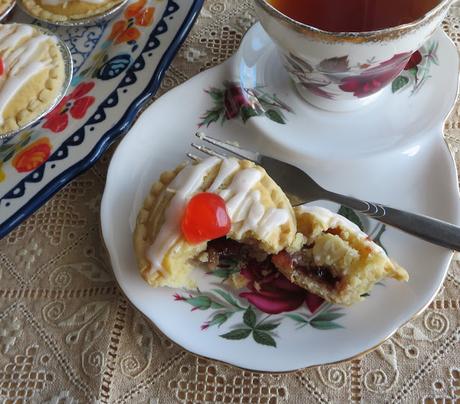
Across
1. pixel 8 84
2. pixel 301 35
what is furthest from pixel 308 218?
pixel 8 84

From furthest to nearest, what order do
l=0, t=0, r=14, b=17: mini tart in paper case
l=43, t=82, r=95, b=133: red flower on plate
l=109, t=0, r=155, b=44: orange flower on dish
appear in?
l=0, t=0, r=14, b=17: mini tart in paper case, l=109, t=0, r=155, b=44: orange flower on dish, l=43, t=82, r=95, b=133: red flower on plate

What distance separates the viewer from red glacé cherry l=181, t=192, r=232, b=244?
0.91 meters


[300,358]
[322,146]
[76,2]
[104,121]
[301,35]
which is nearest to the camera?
[300,358]

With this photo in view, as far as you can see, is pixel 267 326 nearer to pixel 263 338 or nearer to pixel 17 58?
pixel 263 338

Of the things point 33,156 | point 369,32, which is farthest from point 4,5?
point 369,32

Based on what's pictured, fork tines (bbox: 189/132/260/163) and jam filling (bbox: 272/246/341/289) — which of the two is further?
fork tines (bbox: 189/132/260/163)

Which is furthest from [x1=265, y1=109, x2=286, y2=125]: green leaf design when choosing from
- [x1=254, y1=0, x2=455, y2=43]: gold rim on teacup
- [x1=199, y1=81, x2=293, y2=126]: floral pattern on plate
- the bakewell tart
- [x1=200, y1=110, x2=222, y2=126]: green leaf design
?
the bakewell tart

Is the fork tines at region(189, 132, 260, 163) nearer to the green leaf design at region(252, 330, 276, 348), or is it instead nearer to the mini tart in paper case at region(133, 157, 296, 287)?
the mini tart in paper case at region(133, 157, 296, 287)

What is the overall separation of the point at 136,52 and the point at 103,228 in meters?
0.51

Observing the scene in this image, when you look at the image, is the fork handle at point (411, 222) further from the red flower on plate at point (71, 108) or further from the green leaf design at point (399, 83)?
the red flower on plate at point (71, 108)

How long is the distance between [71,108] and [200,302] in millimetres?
590

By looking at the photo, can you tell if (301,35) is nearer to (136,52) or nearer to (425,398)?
(136,52)

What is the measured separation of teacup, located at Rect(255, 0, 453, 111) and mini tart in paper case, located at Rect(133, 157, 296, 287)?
0.22 meters

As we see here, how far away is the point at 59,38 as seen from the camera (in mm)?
1398
